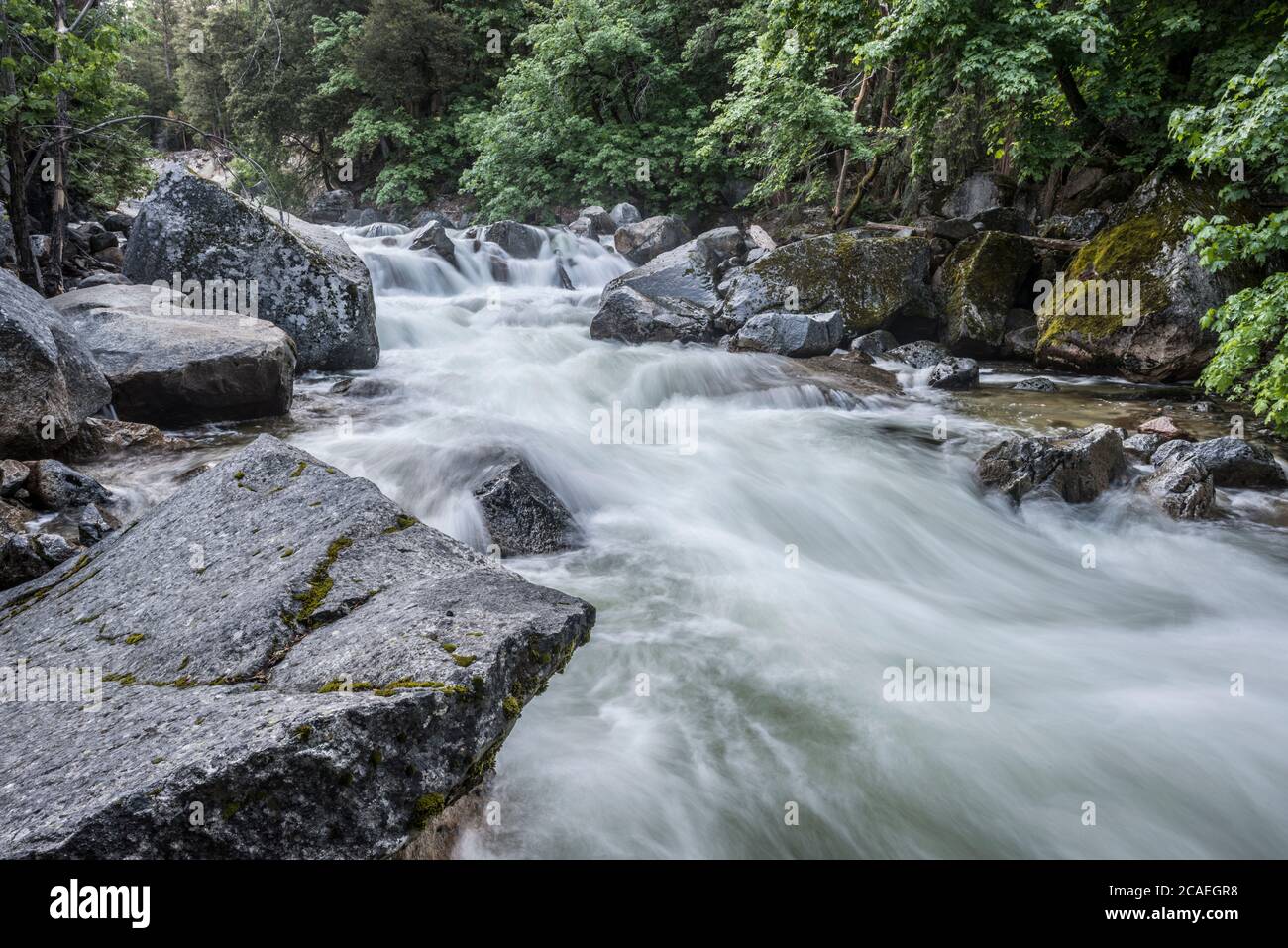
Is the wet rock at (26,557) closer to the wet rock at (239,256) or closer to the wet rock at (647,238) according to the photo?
the wet rock at (239,256)

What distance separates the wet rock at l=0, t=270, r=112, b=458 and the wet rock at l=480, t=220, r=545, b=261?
40.6 feet

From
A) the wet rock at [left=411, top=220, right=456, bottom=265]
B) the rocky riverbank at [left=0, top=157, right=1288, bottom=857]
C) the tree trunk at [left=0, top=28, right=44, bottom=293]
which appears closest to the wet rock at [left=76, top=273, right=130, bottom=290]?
the rocky riverbank at [left=0, top=157, right=1288, bottom=857]

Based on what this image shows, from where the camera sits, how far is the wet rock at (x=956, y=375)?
413 inches

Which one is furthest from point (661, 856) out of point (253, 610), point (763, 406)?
point (763, 406)

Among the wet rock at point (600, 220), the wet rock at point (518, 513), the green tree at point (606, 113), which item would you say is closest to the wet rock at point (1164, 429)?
the wet rock at point (518, 513)

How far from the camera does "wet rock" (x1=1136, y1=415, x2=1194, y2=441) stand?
25.3ft

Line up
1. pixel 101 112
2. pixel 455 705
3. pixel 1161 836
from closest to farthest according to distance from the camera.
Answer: pixel 455 705
pixel 1161 836
pixel 101 112

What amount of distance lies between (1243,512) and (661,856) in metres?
6.52

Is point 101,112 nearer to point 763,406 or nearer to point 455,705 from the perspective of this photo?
point 763,406

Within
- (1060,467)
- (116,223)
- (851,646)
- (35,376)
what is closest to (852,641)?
(851,646)

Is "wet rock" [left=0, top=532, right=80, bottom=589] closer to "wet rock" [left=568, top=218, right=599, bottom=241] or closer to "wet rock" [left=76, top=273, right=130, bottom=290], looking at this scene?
"wet rock" [left=76, top=273, right=130, bottom=290]

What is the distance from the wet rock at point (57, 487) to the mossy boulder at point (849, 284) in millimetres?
9588

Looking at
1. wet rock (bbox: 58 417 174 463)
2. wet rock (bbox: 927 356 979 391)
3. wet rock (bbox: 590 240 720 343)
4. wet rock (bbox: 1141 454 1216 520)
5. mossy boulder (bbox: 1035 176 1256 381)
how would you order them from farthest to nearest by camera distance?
wet rock (bbox: 590 240 720 343) < wet rock (bbox: 927 356 979 391) < mossy boulder (bbox: 1035 176 1256 381) < wet rock (bbox: 1141 454 1216 520) < wet rock (bbox: 58 417 174 463)

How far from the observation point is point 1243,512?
6.43 metres
